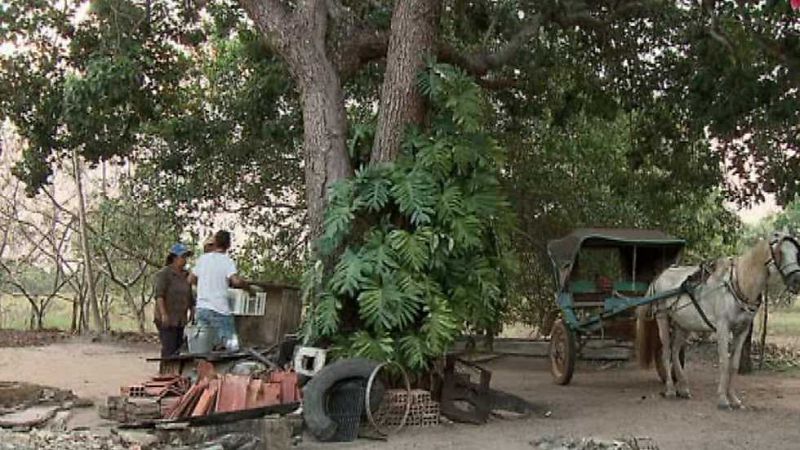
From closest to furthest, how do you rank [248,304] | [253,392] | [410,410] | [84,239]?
[253,392]
[410,410]
[248,304]
[84,239]

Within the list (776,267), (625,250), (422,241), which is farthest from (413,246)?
(625,250)

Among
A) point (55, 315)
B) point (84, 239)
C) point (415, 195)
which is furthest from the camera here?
point (55, 315)

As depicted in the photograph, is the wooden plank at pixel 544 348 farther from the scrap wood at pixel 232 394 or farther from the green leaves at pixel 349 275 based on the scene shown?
the scrap wood at pixel 232 394

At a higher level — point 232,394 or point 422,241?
point 422,241

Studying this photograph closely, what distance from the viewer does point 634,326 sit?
14.2 metres

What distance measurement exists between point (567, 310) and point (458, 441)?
4.25 meters

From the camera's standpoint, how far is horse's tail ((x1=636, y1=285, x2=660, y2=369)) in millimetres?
12703

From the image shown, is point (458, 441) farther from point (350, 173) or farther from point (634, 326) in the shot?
point (634, 326)

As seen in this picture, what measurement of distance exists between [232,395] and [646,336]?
23.1ft

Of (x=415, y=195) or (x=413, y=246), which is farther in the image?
(x=415, y=195)

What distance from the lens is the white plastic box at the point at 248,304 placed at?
41.0ft

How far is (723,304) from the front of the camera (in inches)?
441

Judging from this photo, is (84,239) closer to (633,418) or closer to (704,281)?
(704,281)

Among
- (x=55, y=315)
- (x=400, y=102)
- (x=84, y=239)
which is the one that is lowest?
(x=55, y=315)
